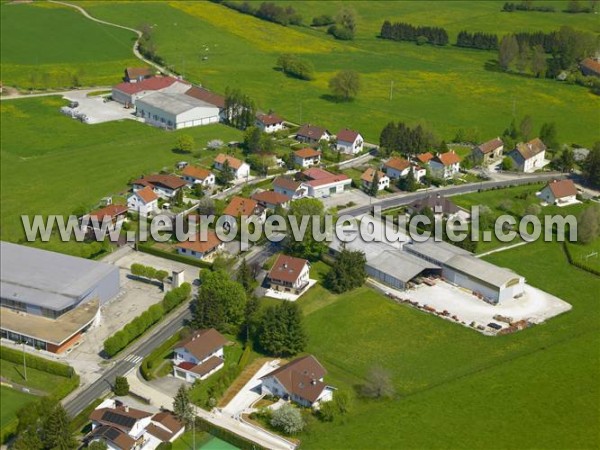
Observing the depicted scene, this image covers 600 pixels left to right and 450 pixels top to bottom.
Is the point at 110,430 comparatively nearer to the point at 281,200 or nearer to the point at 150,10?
the point at 281,200

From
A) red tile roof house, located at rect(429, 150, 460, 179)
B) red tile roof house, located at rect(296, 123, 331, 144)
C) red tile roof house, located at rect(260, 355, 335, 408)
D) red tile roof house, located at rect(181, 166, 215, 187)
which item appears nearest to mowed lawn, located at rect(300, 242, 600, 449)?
red tile roof house, located at rect(260, 355, 335, 408)

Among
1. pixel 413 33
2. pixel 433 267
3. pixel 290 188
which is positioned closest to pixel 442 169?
pixel 290 188

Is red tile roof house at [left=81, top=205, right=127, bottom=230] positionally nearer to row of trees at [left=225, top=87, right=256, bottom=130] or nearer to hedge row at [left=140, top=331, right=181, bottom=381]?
hedge row at [left=140, top=331, right=181, bottom=381]

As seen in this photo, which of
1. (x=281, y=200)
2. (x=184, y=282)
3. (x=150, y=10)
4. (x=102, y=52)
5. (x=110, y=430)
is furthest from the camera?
(x=150, y=10)

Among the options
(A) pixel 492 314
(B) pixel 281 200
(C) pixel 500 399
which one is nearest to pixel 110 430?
(C) pixel 500 399

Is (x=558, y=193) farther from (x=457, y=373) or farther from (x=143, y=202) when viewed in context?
(x=143, y=202)

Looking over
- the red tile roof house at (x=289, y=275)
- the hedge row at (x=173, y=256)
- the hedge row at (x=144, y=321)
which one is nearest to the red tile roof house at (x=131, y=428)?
the hedge row at (x=144, y=321)
